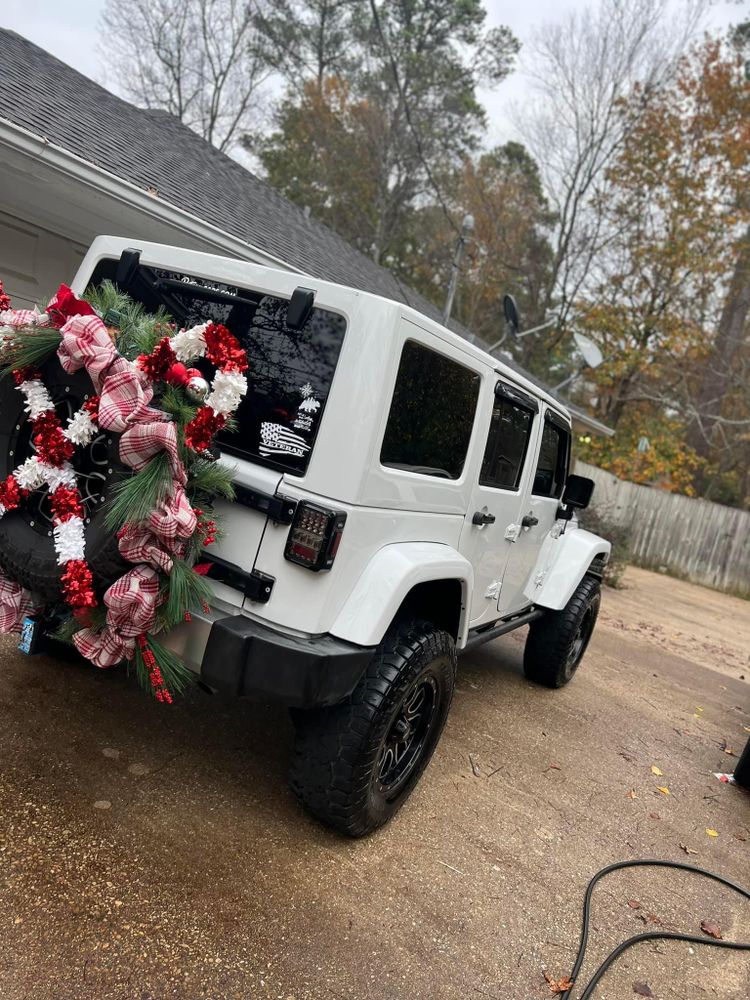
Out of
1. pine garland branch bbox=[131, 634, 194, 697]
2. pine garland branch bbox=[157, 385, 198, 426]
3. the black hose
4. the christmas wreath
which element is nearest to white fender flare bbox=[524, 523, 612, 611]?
the black hose

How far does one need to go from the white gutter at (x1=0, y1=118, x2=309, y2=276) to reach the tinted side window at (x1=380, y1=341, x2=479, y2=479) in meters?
3.82

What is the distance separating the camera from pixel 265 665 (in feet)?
7.26

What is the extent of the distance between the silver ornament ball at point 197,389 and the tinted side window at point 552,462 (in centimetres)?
241

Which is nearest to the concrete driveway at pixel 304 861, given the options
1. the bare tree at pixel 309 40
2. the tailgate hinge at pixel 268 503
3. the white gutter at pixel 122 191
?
the tailgate hinge at pixel 268 503

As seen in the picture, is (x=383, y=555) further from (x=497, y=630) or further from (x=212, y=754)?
(x=497, y=630)

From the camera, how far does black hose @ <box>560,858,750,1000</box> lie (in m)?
2.36

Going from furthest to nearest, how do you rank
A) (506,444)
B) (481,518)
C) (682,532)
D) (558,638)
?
(682,532) → (558,638) → (506,444) → (481,518)

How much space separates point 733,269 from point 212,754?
21664 millimetres

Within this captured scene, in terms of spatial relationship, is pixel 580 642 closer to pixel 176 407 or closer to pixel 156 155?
pixel 176 407

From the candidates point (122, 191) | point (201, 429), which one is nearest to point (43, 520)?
point (201, 429)

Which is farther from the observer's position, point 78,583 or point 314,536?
point 314,536

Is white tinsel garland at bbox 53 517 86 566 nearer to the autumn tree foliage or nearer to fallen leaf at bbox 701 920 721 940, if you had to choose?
fallen leaf at bbox 701 920 721 940

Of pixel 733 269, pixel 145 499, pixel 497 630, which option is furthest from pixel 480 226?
pixel 145 499

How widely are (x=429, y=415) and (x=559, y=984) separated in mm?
2031
